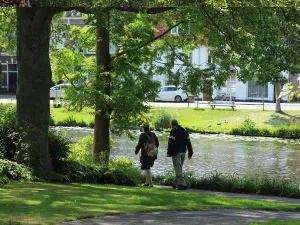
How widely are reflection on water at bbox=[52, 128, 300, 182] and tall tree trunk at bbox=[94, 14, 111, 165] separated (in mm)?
1154

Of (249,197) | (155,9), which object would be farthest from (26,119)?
(249,197)

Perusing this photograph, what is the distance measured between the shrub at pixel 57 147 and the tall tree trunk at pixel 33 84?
27.3 inches

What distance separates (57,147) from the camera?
16.2 m

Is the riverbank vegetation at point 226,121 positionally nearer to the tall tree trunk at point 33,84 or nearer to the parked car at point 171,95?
the parked car at point 171,95

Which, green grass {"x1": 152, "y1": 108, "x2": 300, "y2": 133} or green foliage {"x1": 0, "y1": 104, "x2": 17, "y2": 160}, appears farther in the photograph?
green grass {"x1": 152, "y1": 108, "x2": 300, "y2": 133}

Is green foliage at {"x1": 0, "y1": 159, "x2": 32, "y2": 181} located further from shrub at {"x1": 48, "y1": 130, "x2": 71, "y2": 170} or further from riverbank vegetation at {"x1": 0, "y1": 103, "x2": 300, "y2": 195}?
shrub at {"x1": 48, "y1": 130, "x2": 71, "y2": 170}

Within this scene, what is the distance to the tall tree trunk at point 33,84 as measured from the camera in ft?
49.1

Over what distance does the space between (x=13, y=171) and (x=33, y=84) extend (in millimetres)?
2200

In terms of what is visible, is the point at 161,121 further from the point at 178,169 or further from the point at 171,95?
the point at 178,169

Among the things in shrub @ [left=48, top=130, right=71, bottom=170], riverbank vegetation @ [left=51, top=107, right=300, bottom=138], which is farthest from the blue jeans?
riverbank vegetation @ [left=51, top=107, right=300, bottom=138]

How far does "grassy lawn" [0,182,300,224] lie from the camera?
10.1m

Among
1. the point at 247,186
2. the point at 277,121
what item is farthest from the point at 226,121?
the point at 247,186

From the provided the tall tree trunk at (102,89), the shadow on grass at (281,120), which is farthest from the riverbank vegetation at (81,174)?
the shadow on grass at (281,120)

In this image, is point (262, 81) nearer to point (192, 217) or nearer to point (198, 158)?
point (192, 217)
